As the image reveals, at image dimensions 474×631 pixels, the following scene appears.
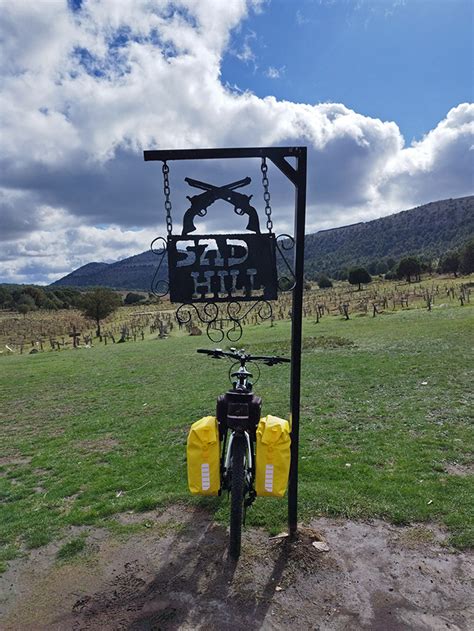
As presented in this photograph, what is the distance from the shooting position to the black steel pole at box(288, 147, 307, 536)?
11.5ft

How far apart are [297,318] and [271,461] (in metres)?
1.15

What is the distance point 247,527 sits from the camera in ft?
12.9

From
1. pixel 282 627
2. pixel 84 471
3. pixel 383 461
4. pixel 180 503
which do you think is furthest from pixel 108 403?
pixel 282 627

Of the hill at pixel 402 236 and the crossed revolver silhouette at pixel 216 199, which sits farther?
the hill at pixel 402 236

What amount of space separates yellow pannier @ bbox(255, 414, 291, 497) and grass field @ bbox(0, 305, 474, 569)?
72cm

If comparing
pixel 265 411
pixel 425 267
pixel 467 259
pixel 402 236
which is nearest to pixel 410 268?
pixel 425 267

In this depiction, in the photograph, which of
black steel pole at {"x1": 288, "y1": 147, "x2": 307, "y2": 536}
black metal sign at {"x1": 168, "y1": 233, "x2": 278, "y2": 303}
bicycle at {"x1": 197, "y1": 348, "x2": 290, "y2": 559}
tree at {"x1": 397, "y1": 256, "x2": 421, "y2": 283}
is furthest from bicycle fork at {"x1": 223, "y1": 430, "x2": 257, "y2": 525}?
tree at {"x1": 397, "y1": 256, "x2": 421, "y2": 283}

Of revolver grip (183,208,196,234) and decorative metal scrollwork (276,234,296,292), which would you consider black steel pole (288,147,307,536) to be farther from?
revolver grip (183,208,196,234)

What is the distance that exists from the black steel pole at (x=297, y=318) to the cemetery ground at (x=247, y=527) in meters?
0.38

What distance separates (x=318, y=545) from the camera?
360cm

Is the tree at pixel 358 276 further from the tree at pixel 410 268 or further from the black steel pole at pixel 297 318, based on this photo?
the black steel pole at pixel 297 318

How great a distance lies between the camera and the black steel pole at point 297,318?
138 inches

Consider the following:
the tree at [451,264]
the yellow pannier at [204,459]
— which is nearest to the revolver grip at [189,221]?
the yellow pannier at [204,459]

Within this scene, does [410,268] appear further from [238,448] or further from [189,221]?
[238,448]
